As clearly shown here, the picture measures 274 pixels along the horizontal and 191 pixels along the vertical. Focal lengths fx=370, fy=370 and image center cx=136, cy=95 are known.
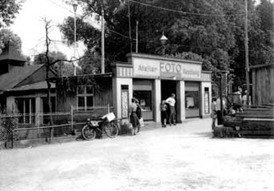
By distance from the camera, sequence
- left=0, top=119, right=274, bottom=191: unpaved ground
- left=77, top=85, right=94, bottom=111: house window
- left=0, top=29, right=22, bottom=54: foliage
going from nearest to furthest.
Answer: left=0, top=119, right=274, bottom=191: unpaved ground
left=77, top=85, right=94, bottom=111: house window
left=0, top=29, right=22, bottom=54: foliage

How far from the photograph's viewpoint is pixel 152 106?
22703 mm

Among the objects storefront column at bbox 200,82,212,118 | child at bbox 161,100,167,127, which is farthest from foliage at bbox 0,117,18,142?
storefront column at bbox 200,82,212,118

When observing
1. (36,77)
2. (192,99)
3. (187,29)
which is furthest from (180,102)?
(36,77)

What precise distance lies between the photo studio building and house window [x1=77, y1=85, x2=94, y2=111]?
2044 millimetres

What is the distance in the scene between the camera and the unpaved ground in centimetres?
719

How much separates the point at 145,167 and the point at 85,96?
1277 centimetres

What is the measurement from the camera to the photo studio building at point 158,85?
19922 millimetres

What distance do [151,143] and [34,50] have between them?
8525 millimetres

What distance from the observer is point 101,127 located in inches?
680

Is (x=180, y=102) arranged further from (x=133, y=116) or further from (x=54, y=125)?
(x=54, y=125)

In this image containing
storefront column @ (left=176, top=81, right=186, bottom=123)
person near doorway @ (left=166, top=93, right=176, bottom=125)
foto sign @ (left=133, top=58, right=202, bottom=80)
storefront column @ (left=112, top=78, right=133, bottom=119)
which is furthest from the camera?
storefront column @ (left=176, top=81, right=186, bottom=123)

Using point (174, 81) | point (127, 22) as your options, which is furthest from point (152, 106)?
point (127, 22)

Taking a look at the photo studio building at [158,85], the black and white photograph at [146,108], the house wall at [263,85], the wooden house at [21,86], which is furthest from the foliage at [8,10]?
the house wall at [263,85]

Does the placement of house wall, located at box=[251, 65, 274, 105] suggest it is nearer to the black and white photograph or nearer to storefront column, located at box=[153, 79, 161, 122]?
the black and white photograph
